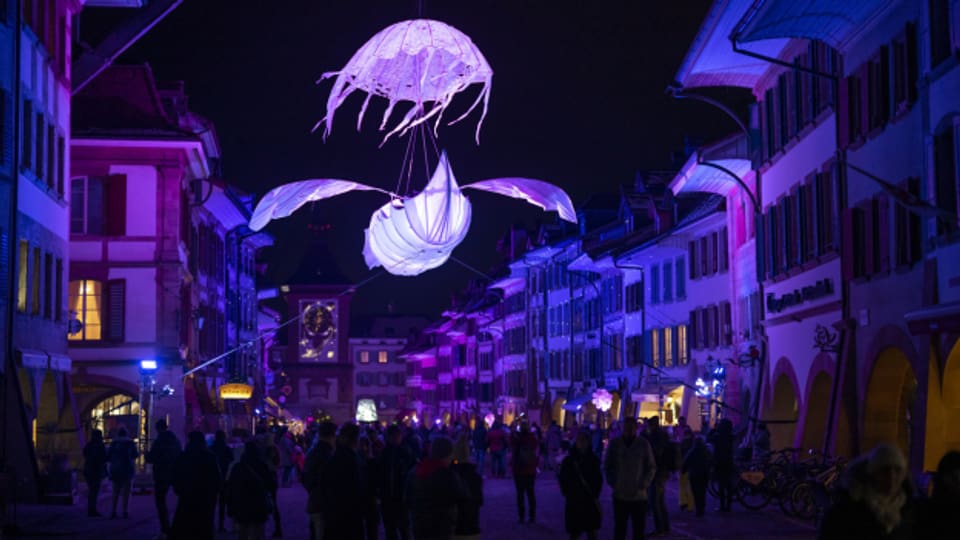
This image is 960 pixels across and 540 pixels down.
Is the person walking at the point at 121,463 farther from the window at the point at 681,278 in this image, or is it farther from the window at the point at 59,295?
the window at the point at 681,278

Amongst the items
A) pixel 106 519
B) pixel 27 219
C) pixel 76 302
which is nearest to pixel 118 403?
pixel 76 302

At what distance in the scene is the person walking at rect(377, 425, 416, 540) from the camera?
1950cm

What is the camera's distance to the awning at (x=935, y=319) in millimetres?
21866

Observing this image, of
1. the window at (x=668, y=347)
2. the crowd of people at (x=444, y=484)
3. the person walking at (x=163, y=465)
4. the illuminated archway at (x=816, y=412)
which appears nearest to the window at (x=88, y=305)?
the crowd of people at (x=444, y=484)

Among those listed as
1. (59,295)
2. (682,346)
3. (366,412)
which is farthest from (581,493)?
(366,412)

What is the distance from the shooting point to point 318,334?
163625mm

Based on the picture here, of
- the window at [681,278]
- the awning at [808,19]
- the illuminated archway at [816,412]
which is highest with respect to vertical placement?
the awning at [808,19]

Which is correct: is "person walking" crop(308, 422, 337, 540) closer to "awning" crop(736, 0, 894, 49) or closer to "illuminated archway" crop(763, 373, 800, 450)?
"awning" crop(736, 0, 894, 49)

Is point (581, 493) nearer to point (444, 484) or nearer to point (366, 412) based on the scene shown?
point (444, 484)

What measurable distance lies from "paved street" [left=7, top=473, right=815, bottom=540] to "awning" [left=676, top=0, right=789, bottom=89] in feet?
32.9

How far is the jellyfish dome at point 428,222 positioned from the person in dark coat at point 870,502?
52.9 ft

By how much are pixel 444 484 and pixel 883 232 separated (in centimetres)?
1725

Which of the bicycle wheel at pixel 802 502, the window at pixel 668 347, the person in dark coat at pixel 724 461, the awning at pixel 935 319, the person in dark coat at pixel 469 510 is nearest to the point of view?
the person in dark coat at pixel 469 510

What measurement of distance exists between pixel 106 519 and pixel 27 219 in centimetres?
777
